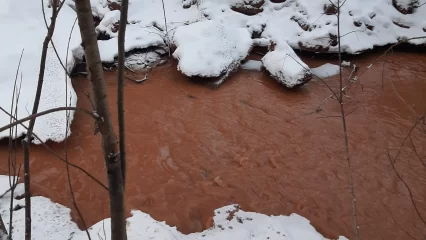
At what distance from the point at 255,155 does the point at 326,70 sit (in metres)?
2.59

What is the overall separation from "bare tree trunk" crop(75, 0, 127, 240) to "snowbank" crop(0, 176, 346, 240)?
7.70ft

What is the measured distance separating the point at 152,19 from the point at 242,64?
1.89 m

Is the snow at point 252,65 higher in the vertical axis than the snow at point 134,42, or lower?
lower

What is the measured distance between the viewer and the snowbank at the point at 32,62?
426 centimetres

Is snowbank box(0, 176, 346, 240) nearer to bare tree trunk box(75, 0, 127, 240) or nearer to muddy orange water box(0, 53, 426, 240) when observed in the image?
muddy orange water box(0, 53, 426, 240)

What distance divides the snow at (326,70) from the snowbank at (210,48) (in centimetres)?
119

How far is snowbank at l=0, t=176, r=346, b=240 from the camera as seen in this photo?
9.88 ft

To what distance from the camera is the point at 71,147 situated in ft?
14.1

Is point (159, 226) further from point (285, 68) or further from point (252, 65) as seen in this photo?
point (252, 65)

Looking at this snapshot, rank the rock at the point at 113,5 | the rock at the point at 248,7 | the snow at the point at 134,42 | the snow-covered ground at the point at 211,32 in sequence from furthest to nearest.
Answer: the rock at the point at 248,7
the rock at the point at 113,5
the snow at the point at 134,42
the snow-covered ground at the point at 211,32

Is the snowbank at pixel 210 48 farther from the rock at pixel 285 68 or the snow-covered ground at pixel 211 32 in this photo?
the rock at pixel 285 68

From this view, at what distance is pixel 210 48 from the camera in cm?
582

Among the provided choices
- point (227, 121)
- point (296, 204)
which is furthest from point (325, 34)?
point (296, 204)

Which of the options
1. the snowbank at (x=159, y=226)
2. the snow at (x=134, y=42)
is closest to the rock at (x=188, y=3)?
the snow at (x=134, y=42)
